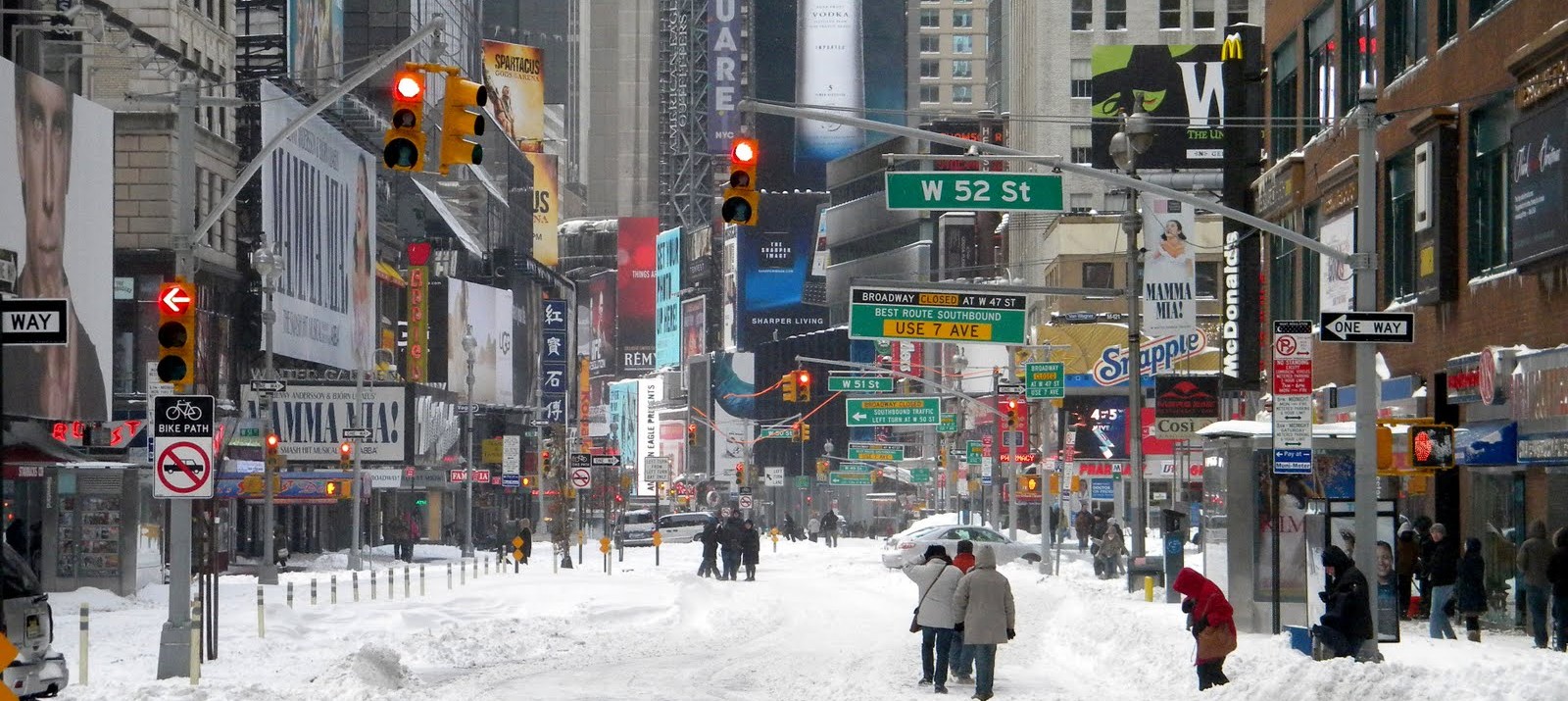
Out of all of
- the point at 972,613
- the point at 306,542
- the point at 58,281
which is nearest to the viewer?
the point at 972,613

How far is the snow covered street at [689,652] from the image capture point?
19328 mm

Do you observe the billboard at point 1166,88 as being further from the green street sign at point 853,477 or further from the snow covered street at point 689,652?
the snow covered street at point 689,652

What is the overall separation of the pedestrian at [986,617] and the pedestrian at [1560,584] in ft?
22.3

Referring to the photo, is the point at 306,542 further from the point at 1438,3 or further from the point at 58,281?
the point at 1438,3

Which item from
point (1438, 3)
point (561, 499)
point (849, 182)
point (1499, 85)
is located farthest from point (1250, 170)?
point (849, 182)

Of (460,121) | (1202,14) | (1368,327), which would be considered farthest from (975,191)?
(1202,14)

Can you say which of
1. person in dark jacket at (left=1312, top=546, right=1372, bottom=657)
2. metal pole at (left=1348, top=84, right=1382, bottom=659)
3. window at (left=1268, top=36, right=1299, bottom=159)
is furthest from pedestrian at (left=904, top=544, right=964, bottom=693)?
window at (left=1268, top=36, right=1299, bottom=159)

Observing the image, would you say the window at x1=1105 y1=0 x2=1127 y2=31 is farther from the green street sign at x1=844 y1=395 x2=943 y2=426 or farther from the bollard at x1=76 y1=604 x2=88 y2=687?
the bollard at x1=76 y1=604 x2=88 y2=687

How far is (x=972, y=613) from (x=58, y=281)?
125ft

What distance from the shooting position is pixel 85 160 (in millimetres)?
53531

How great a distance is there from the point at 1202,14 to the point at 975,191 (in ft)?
264

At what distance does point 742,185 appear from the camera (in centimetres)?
2191

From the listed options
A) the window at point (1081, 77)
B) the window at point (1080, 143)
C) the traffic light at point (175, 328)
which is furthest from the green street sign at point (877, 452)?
the traffic light at point (175, 328)

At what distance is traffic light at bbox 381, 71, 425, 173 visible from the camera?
19359mm
